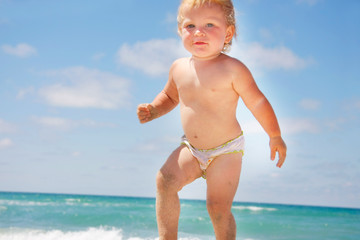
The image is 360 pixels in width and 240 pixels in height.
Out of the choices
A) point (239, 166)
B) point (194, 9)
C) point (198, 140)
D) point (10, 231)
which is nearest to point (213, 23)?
point (194, 9)

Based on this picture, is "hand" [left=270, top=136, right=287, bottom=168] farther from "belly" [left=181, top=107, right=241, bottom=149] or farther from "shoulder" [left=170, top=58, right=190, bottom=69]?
"shoulder" [left=170, top=58, right=190, bottom=69]

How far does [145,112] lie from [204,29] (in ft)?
2.36

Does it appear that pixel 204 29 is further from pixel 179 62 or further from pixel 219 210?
pixel 219 210

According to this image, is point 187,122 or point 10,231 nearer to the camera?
point 187,122

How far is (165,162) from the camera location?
295cm

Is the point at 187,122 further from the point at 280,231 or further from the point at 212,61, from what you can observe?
the point at 280,231

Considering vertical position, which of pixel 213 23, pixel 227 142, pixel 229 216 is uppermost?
pixel 213 23

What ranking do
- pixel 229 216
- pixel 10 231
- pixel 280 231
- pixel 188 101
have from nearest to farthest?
pixel 229 216 → pixel 188 101 → pixel 10 231 → pixel 280 231

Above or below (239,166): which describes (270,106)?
above

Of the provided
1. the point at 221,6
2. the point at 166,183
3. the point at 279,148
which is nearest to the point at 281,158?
the point at 279,148

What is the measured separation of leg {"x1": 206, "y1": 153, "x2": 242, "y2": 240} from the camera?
8.90ft

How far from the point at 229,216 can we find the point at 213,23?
124 cm

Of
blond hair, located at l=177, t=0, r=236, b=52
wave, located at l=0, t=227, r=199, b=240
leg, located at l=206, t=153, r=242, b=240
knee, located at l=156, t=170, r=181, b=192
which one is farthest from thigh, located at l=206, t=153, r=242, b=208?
wave, located at l=0, t=227, r=199, b=240

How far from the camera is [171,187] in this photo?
2.82 metres
